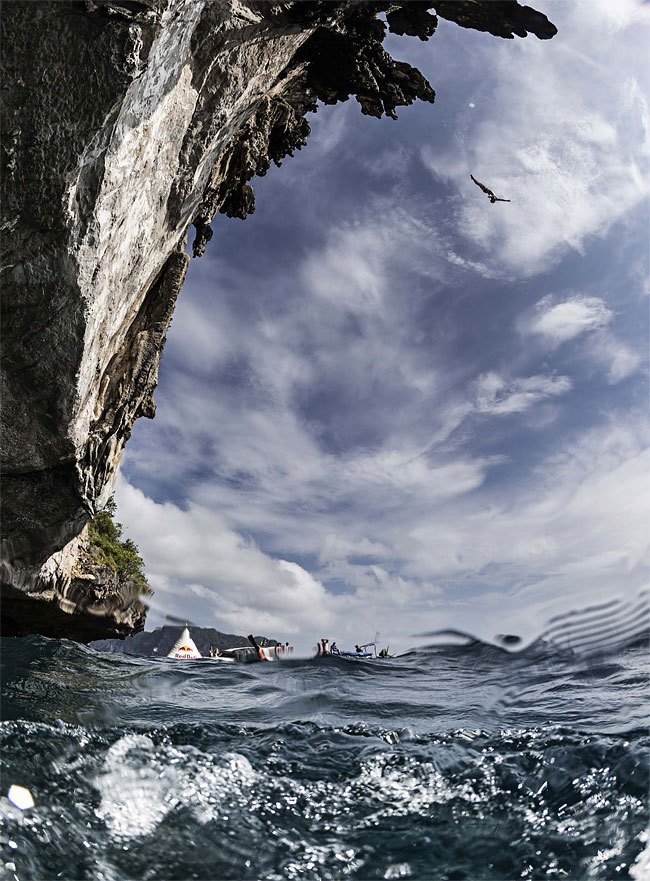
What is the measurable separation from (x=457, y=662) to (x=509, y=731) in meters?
8.41

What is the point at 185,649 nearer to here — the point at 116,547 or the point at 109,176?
the point at 116,547

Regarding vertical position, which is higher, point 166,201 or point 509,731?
point 166,201

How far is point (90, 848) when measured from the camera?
3.47 metres

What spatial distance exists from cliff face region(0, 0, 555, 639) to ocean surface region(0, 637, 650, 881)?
294 centimetres

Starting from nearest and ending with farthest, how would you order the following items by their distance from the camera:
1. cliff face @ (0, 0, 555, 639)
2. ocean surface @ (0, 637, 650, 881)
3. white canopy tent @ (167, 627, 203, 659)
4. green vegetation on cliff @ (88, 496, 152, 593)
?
ocean surface @ (0, 637, 650, 881) → cliff face @ (0, 0, 555, 639) → white canopy tent @ (167, 627, 203, 659) → green vegetation on cliff @ (88, 496, 152, 593)

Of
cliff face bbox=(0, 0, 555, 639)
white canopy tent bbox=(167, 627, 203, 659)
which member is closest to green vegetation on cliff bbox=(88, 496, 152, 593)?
white canopy tent bbox=(167, 627, 203, 659)

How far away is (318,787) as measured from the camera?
449 cm

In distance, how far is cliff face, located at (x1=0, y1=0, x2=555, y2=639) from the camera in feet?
13.5

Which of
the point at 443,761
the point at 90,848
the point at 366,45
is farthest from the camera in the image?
the point at 366,45

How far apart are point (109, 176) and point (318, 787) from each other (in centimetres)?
631

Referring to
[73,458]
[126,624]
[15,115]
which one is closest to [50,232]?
[15,115]

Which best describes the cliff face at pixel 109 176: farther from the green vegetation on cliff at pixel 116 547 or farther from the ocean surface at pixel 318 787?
the green vegetation on cliff at pixel 116 547

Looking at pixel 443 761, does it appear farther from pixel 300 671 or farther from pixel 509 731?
pixel 300 671

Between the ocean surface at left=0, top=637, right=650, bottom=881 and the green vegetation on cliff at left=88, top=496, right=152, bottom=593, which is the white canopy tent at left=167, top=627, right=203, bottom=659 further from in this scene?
the ocean surface at left=0, top=637, right=650, bottom=881
